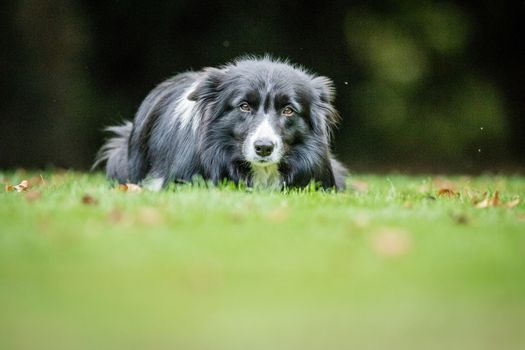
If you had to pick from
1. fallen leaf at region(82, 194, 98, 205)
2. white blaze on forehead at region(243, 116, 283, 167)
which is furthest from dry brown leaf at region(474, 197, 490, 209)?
fallen leaf at region(82, 194, 98, 205)

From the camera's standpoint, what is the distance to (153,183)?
6676 mm

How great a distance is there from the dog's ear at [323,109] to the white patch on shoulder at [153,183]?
1.33 meters

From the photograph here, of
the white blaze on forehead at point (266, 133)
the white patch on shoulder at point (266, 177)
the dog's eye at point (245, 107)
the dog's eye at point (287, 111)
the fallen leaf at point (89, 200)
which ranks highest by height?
the dog's eye at point (287, 111)

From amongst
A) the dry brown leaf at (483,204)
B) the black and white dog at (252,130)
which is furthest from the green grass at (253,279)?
the black and white dog at (252,130)

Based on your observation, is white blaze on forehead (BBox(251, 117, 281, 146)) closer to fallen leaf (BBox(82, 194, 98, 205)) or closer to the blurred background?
fallen leaf (BBox(82, 194, 98, 205))

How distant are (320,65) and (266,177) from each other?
20.4ft

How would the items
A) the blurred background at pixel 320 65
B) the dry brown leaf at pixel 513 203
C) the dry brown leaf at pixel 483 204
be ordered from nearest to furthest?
the dry brown leaf at pixel 483 204 → the dry brown leaf at pixel 513 203 → the blurred background at pixel 320 65

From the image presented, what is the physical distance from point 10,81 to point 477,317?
979cm

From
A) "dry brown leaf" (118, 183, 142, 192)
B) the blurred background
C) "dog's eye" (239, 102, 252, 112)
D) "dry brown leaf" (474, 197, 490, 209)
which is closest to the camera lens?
"dry brown leaf" (474, 197, 490, 209)

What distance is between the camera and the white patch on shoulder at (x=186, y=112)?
21.3ft

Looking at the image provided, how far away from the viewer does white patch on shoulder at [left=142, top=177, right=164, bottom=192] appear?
6.52 m

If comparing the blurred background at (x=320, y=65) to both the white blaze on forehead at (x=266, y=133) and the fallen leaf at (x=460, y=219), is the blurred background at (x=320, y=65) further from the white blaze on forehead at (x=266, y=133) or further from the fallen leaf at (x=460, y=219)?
the fallen leaf at (x=460, y=219)

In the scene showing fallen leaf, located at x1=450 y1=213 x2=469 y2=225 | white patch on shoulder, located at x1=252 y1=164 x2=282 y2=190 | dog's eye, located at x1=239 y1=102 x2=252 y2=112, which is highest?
dog's eye, located at x1=239 y1=102 x2=252 y2=112

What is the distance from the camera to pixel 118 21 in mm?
11781
